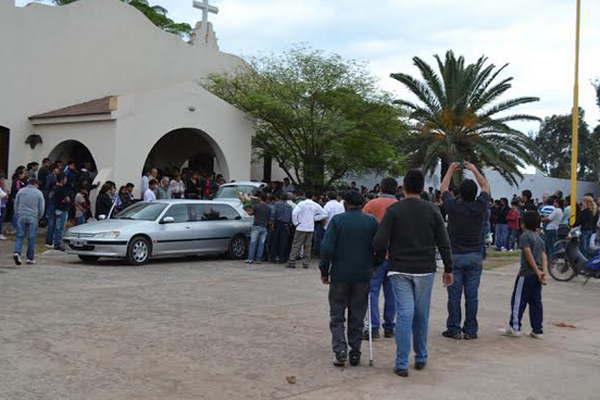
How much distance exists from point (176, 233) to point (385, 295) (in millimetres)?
8289

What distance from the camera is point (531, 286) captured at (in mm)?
9273

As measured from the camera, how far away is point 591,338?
9383mm

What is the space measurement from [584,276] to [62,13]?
18507mm

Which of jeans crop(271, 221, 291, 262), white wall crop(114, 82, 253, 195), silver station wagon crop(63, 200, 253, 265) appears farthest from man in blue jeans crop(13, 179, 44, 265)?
white wall crop(114, 82, 253, 195)

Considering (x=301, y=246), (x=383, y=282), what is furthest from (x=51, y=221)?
(x=383, y=282)

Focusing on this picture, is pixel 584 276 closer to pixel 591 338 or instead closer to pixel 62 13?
pixel 591 338

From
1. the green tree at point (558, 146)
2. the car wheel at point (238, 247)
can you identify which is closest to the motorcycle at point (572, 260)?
the car wheel at point (238, 247)

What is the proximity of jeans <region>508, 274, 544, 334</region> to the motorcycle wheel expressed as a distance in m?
6.73

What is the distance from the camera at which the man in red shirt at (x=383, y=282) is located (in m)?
8.62

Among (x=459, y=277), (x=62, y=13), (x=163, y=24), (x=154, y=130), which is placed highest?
(x=163, y=24)

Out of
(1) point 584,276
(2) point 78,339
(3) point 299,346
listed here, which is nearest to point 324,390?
(3) point 299,346

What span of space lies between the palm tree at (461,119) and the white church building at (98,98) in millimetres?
7484

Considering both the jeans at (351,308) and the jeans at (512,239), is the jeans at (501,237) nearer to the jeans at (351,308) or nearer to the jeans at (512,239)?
the jeans at (512,239)

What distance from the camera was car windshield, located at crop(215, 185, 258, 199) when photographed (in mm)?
20812
